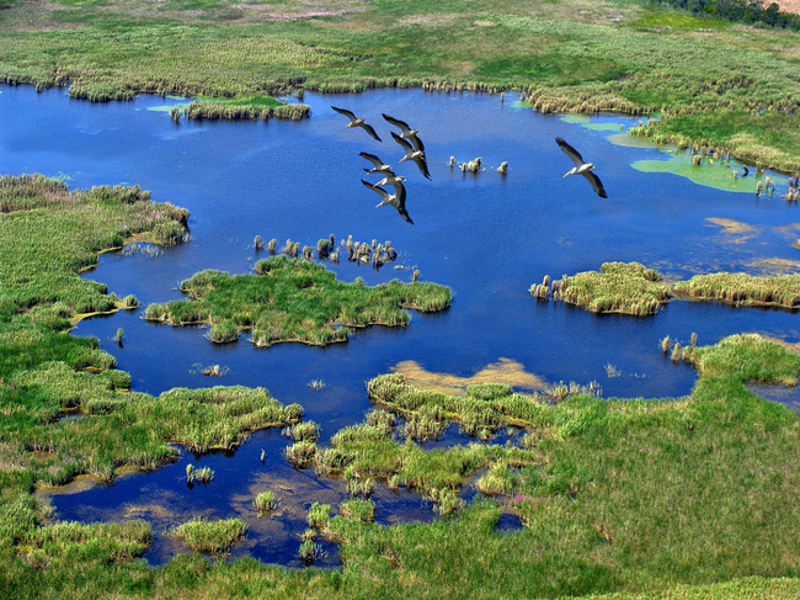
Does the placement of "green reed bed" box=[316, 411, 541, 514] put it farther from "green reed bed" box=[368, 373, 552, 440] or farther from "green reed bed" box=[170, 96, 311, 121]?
"green reed bed" box=[170, 96, 311, 121]

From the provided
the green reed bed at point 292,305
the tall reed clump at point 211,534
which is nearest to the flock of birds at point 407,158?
the green reed bed at point 292,305

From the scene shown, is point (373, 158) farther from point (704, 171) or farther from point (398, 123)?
point (704, 171)

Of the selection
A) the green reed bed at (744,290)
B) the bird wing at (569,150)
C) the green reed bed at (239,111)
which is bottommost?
the green reed bed at (744,290)

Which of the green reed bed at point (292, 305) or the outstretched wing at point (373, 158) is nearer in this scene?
the outstretched wing at point (373, 158)

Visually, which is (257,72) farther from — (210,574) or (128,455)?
(210,574)

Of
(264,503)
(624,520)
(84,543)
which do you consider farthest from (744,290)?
(84,543)

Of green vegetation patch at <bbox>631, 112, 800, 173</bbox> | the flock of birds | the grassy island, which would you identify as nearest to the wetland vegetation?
the flock of birds

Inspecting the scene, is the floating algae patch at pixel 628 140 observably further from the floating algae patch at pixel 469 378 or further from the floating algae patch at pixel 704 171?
the floating algae patch at pixel 469 378
